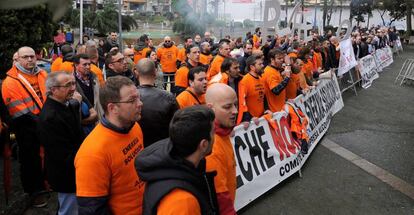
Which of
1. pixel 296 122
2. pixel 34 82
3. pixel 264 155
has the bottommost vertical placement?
pixel 264 155

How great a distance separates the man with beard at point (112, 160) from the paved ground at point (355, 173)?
2498 millimetres

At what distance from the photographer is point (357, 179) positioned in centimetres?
589

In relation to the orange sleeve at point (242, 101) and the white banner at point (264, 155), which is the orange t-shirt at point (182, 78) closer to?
the orange sleeve at point (242, 101)

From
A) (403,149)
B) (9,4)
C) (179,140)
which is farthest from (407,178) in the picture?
(9,4)

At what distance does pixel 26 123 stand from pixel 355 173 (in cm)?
467

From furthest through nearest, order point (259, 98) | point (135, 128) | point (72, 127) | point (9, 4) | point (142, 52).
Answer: point (142, 52) < point (259, 98) < point (72, 127) < point (135, 128) < point (9, 4)

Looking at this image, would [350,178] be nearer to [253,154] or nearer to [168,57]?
[253,154]

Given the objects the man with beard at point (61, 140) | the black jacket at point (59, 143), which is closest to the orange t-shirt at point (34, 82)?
the man with beard at point (61, 140)

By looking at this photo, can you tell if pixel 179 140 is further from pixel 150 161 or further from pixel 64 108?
pixel 64 108

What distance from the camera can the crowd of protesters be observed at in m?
1.94

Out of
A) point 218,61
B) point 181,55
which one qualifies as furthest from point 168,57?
point 218,61

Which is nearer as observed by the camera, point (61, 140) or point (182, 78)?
point (61, 140)

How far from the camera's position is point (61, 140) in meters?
3.09

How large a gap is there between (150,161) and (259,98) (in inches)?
154
